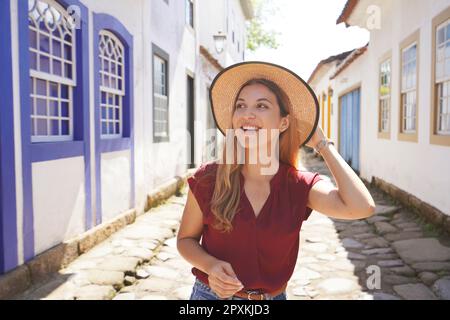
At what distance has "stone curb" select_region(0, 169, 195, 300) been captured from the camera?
12.6ft

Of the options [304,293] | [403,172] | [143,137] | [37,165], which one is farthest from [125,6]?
[403,172]

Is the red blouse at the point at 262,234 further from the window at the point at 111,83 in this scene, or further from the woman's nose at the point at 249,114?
the window at the point at 111,83

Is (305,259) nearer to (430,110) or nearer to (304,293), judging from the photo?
(304,293)

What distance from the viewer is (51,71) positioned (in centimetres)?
475

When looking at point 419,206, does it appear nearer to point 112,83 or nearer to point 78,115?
point 112,83

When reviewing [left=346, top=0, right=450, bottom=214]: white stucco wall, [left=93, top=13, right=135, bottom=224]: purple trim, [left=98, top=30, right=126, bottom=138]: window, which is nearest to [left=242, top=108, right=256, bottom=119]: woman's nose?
[left=93, top=13, right=135, bottom=224]: purple trim

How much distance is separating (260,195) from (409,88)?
23.2ft

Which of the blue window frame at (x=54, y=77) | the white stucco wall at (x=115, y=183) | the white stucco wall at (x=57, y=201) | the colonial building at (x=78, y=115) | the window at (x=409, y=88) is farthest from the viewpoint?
the window at (x=409, y=88)

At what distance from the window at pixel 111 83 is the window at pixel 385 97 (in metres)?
5.52

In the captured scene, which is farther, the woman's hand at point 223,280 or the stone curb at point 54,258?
the stone curb at point 54,258

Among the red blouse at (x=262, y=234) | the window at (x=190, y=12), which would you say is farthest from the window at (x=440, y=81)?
the window at (x=190, y=12)

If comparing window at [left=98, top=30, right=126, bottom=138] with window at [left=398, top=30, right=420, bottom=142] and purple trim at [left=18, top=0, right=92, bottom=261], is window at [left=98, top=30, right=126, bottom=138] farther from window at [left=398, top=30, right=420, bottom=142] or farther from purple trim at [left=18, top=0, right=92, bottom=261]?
window at [left=398, top=30, right=420, bottom=142]

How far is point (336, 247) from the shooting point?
586 centimetres

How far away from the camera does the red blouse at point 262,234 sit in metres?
1.84
